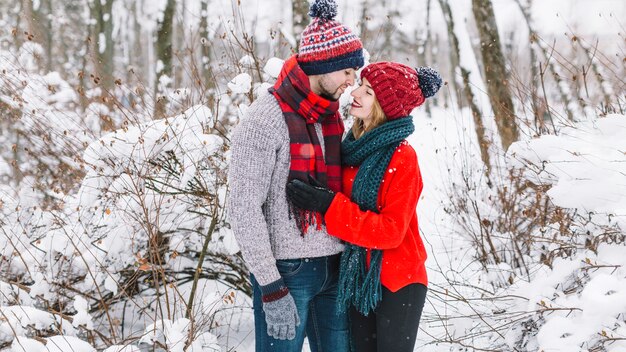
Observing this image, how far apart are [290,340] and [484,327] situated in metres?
1.92

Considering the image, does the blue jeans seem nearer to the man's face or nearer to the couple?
the couple

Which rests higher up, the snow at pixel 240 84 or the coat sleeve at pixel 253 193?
the snow at pixel 240 84

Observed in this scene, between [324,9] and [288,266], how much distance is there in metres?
1.10

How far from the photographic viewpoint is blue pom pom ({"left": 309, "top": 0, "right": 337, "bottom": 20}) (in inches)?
83.7

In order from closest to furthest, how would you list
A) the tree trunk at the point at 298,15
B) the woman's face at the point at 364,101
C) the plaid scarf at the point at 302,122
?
the plaid scarf at the point at 302,122, the woman's face at the point at 364,101, the tree trunk at the point at 298,15

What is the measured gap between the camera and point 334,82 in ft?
7.19

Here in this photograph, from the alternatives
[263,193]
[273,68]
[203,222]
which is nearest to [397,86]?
[263,193]

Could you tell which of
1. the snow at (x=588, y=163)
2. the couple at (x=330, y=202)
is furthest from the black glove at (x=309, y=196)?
the snow at (x=588, y=163)

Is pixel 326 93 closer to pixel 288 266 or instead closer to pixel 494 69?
pixel 288 266

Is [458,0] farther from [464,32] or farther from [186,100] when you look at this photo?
[186,100]

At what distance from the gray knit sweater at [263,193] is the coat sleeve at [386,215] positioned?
0.17 metres

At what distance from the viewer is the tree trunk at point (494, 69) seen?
206 inches

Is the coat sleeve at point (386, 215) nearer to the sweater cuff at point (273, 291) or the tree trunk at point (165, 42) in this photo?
the sweater cuff at point (273, 291)

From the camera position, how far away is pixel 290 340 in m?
2.13
